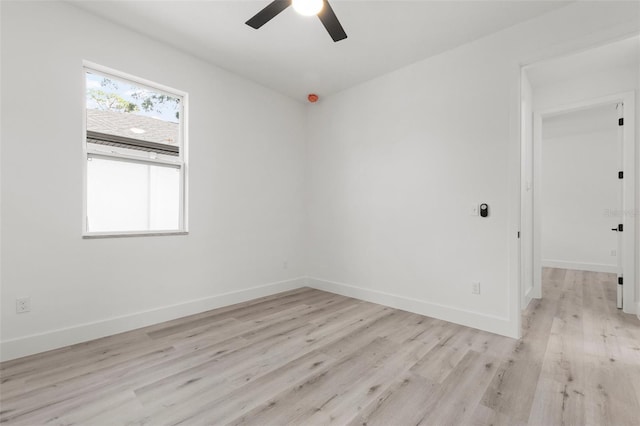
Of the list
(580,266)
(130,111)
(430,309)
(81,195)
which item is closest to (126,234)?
(81,195)

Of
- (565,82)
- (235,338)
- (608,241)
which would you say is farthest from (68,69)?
(608,241)

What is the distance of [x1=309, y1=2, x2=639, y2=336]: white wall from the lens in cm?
277

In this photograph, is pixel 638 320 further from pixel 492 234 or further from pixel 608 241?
pixel 608 241

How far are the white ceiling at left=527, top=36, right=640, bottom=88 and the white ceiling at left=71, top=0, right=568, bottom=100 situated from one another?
3.56ft

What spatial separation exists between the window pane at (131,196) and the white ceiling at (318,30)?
52.2 inches

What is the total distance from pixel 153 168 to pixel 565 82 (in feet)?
17.0

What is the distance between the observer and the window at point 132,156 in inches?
109

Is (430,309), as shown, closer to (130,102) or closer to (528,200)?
(528,200)

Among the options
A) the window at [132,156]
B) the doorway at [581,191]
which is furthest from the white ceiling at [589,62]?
the window at [132,156]

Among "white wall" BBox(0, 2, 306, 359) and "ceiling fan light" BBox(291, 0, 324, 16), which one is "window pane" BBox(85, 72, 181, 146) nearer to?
"white wall" BBox(0, 2, 306, 359)

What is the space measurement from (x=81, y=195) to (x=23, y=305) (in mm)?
938

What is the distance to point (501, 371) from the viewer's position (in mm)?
2145

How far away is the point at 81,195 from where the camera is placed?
2.61 meters

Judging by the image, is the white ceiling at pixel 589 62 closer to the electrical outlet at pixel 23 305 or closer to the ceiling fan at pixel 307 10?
the ceiling fan at pixel 307 10
